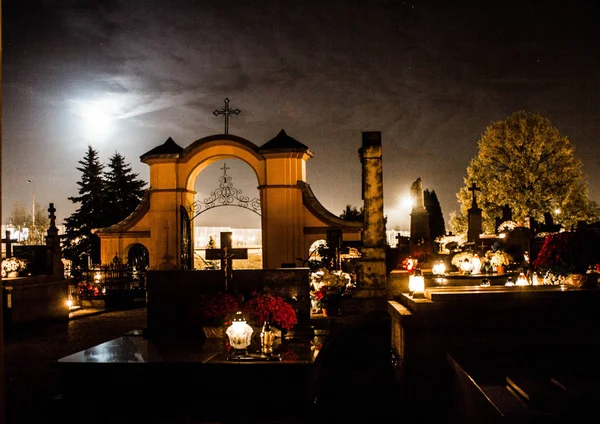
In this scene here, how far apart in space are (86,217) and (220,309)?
115 ft

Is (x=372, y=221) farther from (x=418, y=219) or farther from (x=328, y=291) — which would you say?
(x=418, y=219)

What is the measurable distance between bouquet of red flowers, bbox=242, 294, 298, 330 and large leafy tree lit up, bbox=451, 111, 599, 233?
32.1 metres

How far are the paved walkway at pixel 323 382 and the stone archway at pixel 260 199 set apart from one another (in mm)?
8978

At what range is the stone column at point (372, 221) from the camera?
12.9 metres

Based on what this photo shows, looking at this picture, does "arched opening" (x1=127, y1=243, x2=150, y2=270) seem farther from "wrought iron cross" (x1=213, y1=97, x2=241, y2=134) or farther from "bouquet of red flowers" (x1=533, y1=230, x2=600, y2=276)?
"bouquet of red flowers" (x1=533, y1=230, x2=600, y2=276)

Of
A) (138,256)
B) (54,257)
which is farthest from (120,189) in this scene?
(54,257)

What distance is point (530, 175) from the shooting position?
39.0 m

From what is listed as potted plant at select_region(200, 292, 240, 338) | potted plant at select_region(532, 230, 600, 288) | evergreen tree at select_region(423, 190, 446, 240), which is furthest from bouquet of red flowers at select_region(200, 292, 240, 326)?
evergreen tree at select_region(423, 190, 446, 240)

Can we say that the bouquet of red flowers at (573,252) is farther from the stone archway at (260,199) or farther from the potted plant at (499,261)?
the stone archway at (260,199)

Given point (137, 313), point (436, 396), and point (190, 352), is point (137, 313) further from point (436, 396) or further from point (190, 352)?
point (436, 396)

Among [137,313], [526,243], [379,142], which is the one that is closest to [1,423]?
[379,142]

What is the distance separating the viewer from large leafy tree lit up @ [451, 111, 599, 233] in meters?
38.8

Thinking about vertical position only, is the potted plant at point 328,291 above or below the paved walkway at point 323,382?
above

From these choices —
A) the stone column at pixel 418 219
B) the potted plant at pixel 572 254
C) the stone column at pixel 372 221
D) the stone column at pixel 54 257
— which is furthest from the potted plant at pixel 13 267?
the stone column at pixel 418 219
